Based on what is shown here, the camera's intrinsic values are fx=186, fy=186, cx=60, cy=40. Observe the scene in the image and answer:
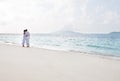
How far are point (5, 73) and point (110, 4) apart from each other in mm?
35976

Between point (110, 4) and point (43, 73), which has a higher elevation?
point (110, 4)

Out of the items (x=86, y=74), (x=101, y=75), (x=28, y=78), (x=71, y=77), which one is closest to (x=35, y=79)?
(x=28, y=78)

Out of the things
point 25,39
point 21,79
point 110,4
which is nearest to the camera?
point 21,79

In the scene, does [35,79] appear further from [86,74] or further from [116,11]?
[116,11]

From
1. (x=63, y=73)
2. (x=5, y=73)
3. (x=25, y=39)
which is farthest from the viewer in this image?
(x=25, y=39)

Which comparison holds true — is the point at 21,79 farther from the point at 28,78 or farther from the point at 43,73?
the point at 43,73

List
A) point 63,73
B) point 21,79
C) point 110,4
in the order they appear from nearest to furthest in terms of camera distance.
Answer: point 21,79 → point 63,73 → point 110,4

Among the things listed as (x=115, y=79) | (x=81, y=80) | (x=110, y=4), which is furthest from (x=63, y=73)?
(x=110, y=4)

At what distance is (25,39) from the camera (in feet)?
42.7

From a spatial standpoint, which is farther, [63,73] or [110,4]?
[110,4]

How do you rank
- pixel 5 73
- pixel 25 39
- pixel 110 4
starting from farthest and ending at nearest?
pixel 110 4 → pixel 25 39 → pixel 5 73

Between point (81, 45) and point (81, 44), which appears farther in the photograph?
point (81, 44)

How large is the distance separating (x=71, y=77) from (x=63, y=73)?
0.33 metres

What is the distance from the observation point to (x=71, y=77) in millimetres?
3637
